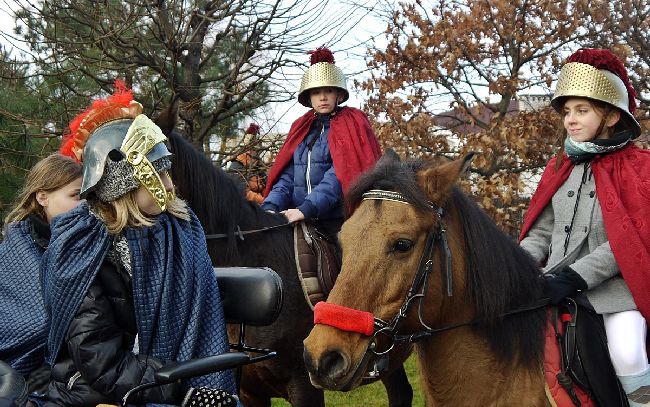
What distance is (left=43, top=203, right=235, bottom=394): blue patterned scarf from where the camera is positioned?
8.42 feet

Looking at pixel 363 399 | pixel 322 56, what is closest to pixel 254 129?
pixel 322 56

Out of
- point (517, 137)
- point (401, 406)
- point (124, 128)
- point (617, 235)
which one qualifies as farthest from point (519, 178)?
point (124, 128)

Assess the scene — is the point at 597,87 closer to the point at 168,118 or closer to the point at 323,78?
the point at 323,78

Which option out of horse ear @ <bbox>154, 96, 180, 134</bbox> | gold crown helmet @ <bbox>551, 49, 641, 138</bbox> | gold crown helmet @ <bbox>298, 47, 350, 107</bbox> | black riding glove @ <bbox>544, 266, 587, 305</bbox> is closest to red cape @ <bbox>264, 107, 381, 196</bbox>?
gold crown helmet @ <bbox>298, 47, 350, 107</bbox>

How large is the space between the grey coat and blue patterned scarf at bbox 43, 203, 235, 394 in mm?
1572

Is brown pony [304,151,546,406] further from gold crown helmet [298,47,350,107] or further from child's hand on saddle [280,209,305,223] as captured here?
gold crown helmet [298,47,350,107]

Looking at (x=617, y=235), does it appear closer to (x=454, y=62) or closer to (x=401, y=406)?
(x=401, y=406)

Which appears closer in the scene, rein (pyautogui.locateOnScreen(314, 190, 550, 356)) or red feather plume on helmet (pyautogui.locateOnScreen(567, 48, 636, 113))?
rein (pyautogui.locateOnScreen(314, 190, 550, 356))

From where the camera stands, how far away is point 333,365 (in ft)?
8.71

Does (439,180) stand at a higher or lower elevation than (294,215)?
higher

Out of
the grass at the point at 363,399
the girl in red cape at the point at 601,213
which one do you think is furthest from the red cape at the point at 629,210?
the grass at the point at 363,399

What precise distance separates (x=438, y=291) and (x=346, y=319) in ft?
1.48

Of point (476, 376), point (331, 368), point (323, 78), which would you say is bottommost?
point (476, 376)

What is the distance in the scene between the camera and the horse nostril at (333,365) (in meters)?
2.63
